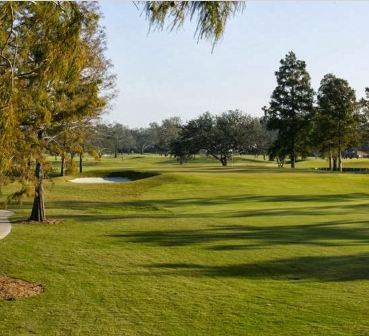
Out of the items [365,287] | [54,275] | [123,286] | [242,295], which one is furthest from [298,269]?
[54,275]

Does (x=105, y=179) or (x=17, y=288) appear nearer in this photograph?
(x=17, y=288)

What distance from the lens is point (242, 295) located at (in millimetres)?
10508

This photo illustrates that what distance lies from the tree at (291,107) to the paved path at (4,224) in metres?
48.5

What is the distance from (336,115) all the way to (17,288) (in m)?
62.5

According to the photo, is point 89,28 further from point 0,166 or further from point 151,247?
Result: point 151,247

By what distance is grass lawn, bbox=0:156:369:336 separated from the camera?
878 centimetres

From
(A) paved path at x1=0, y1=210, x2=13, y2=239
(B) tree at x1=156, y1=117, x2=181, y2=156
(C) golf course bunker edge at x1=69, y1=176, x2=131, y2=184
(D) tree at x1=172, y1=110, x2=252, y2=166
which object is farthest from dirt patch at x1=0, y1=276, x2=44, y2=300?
(B) tree at x1=156, y1=117, x2=181, y2=156

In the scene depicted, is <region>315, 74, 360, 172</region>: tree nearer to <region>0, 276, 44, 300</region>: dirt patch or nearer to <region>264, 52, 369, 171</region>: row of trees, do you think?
<region>264, 52, 369, 171</region>: row of trees

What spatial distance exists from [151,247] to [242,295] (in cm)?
579

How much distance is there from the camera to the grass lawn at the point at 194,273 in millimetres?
8781

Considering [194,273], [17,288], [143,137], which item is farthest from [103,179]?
[143,137]

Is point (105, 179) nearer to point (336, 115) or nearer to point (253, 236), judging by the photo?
point (336, 115)

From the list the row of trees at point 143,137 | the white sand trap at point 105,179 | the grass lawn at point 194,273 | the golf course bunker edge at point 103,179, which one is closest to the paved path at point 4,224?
the grass lawn at point 194,273

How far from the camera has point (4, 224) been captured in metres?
21.4
